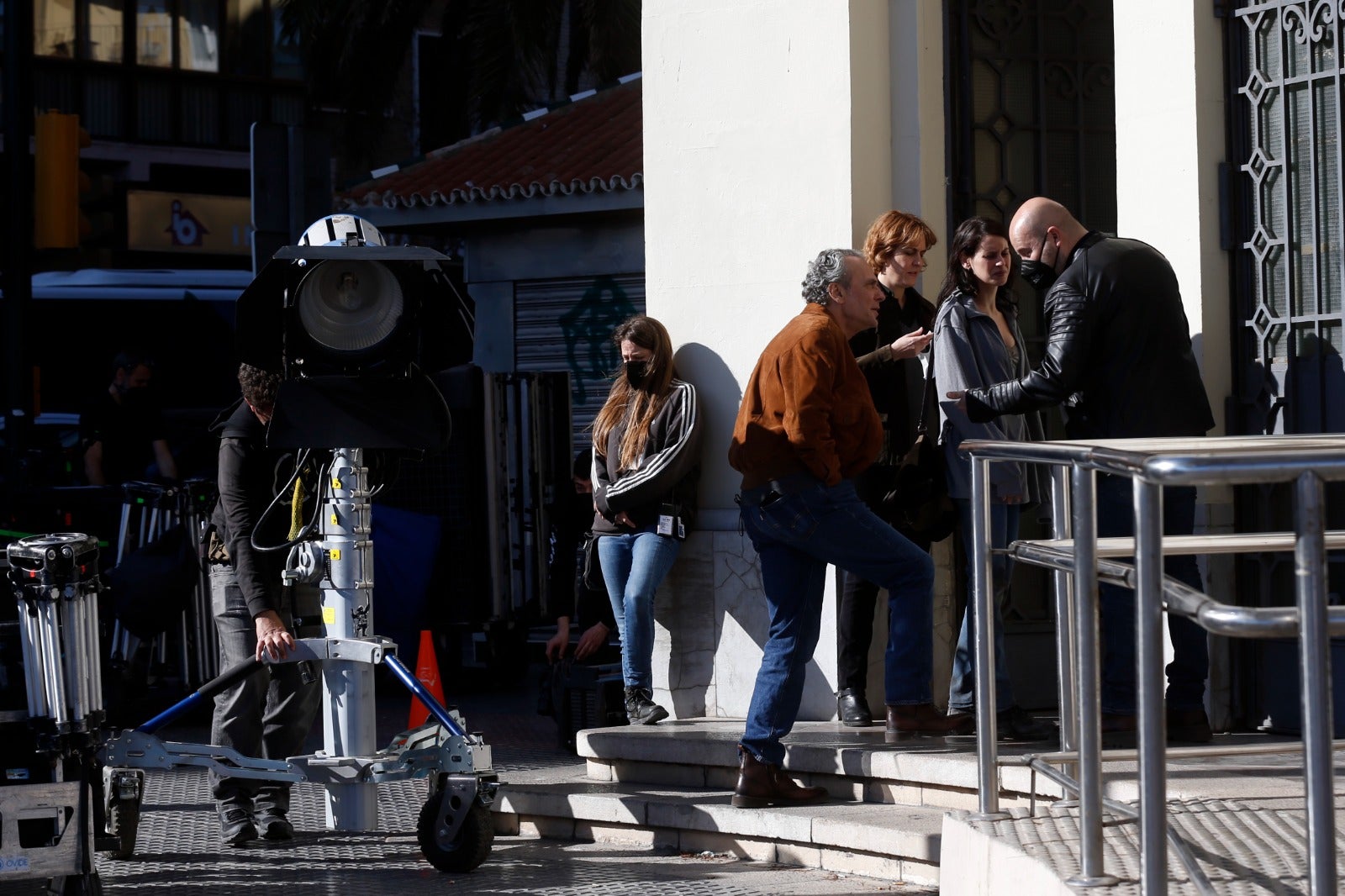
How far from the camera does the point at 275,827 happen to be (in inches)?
277

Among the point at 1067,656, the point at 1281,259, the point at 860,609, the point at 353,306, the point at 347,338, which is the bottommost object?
the point at 860,609

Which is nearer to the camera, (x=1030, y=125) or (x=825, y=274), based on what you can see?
(x=825, y=274)

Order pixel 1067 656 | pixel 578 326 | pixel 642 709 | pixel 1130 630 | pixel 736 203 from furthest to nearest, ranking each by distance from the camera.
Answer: pixel 578 326
pixel 736 203
pixel 642 709
pixel 1130 630
pixel 1067 656

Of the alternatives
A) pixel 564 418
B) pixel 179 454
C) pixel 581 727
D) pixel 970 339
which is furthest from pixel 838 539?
pixel 179 454

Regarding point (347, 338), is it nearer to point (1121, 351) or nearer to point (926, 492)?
point (926, 492)

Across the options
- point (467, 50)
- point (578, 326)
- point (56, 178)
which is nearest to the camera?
point (56, 178)

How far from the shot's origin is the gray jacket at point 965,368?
22.7 feet

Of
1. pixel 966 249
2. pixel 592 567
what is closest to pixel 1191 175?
pixel 966 249

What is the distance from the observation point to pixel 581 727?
8703 mm

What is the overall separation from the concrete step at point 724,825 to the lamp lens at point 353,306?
6.32 feet

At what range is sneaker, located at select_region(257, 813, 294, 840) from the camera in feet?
23.1

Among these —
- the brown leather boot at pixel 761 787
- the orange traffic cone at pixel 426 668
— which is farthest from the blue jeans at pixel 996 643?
the orange traffic cone at pixel 426 668

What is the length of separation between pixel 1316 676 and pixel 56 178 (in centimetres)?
963

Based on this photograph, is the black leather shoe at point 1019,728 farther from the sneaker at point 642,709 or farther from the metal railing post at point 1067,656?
the metal railing post at point 1067,656
